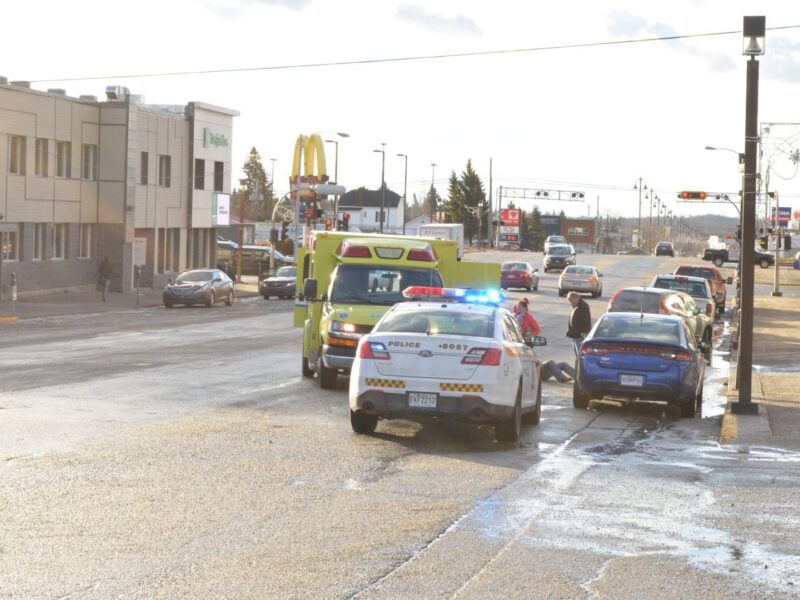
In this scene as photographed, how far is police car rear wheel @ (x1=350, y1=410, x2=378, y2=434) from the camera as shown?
1567 centimetres

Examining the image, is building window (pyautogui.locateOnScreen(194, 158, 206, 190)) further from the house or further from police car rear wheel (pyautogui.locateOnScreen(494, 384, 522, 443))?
the house

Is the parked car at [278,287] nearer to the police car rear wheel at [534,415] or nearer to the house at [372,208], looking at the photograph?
the police car rear wheel at [534,415]

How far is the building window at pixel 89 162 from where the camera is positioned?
5966 centimetres

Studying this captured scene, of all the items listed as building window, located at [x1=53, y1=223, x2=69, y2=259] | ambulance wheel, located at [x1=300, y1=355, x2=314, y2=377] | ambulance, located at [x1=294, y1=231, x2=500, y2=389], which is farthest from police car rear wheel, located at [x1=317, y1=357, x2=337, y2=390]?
building window, located at [x1=53, y1=223, x2=69, y2=259]

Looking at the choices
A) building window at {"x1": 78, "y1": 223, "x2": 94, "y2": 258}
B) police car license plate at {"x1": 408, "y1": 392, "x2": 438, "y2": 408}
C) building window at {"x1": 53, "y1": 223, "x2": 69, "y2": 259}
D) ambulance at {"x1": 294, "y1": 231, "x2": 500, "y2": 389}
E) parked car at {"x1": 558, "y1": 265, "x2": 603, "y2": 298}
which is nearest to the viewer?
police car license plate at {"x1": 408, "y1": 392, "x2": 438, "y2": 408}


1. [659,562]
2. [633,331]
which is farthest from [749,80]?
[659,562]

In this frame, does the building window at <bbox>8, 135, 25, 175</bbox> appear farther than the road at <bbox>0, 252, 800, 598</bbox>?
Yes

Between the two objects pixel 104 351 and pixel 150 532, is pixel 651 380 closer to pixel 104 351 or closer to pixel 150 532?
pixel 150 532

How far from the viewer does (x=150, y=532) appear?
9.76m

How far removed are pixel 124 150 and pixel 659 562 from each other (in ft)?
177

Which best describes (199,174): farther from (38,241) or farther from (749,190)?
(749,190)

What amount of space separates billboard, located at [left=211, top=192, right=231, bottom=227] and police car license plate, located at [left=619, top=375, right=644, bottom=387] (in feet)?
180

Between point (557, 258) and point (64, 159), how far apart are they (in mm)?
38326

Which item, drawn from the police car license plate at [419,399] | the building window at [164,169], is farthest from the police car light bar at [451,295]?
the building window at [164,169]
